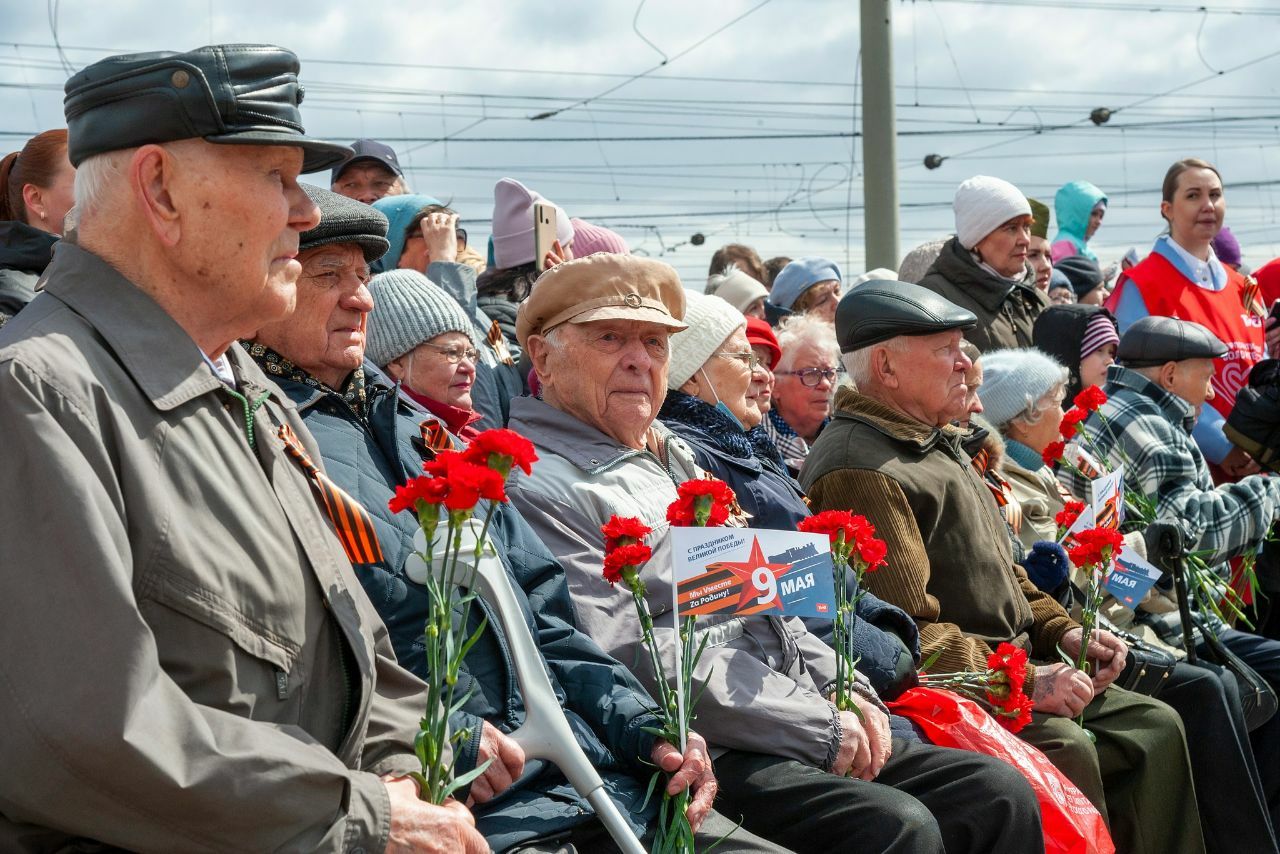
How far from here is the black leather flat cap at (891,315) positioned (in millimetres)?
4641

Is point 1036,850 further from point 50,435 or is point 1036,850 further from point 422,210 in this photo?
point 422,210

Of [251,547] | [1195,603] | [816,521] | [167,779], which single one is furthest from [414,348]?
[1195,603]

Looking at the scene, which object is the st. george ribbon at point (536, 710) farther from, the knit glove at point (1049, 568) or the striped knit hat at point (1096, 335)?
the striped knit hat at point (1096, 335)

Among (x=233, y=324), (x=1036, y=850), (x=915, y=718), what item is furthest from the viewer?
(x=915, y=718)

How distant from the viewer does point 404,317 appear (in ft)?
13.3

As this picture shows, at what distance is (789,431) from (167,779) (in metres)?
4.16

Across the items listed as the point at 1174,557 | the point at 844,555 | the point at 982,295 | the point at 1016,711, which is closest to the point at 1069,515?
the point at 1174,557

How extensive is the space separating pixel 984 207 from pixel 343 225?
13.7ft

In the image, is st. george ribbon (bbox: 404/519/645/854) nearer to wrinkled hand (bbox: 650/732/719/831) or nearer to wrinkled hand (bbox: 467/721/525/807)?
wrinkled hand (bbox: 467/721/525/807)

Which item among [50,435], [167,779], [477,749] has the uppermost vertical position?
[50,435]

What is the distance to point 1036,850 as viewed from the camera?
360 centimetres

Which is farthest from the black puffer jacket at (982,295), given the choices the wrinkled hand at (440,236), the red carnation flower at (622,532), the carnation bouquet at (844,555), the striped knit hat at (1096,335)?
the red carnation flower at (622,532)

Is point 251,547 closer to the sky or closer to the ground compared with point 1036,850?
closer to the sky

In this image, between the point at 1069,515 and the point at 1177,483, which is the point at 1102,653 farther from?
the point at 1177,483
